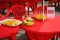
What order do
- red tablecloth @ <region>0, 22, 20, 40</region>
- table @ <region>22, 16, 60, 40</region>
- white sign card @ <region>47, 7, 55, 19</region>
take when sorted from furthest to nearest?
white sign card @ <region>47, 7, 55, 19</region>, table @ <region>22, 16, 60, 40</region>, red tablecloth @ <region>0, 22, 20, 40</region>

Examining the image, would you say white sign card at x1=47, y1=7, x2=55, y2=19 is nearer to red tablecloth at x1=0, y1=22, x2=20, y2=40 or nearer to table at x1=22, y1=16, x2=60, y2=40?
table at x1=22, y1=16, x2=60, y2=40

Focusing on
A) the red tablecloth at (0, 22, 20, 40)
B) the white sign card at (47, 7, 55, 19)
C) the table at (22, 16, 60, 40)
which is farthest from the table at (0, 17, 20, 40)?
the white sign card at (47, 7, 55, 19)

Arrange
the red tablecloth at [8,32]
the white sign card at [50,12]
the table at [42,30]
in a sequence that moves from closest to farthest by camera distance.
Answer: the red tablecloth at [8,32] < the table at [42,30] < the white sign card at [50,12]

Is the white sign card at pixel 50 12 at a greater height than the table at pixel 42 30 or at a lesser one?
greater

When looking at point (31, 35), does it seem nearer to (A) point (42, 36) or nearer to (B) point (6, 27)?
(A) point (42, 36)

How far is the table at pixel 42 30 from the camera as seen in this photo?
2062mm

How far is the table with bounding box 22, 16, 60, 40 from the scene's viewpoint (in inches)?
81.2

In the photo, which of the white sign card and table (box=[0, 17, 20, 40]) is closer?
table (box=[0, 17, 20, 40])

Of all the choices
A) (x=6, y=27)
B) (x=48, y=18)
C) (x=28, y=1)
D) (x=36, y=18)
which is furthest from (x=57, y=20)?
(x=28, y=1)

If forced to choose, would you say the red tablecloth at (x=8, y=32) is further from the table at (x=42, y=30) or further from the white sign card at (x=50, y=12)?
the white sign card at (x=50, y=12)

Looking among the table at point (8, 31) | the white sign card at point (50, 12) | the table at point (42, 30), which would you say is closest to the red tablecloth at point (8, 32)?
the table at point (8, 31)

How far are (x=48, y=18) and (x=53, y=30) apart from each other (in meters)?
0.65

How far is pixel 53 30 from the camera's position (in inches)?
→ 82.7

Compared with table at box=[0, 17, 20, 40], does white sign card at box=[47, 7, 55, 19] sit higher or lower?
higher
